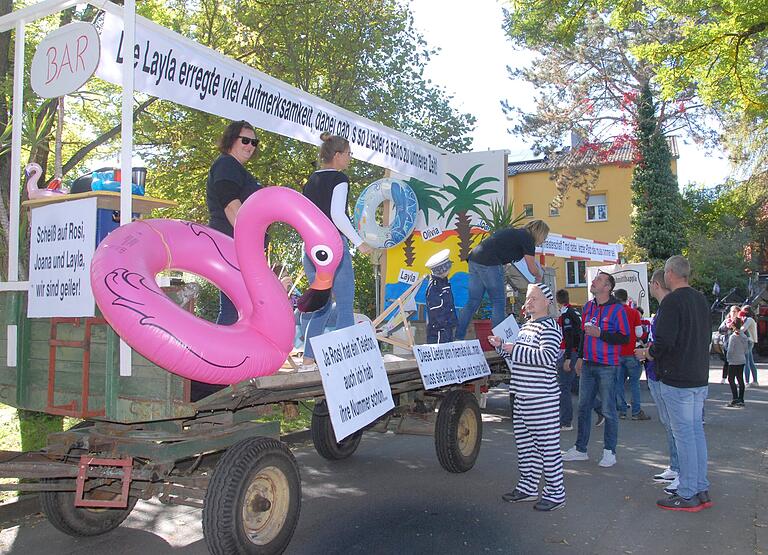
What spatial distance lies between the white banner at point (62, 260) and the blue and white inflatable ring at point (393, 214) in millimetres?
4192

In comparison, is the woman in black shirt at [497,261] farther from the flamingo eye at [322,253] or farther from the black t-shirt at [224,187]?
the flamingo eye at [322,253]

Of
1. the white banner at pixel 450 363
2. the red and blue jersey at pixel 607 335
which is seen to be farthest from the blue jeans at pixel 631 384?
the white banner at pixel 450 363

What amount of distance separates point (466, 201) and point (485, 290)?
274 centimetres


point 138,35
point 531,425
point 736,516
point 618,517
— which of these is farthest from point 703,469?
point 138,35

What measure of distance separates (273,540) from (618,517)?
9.26ft

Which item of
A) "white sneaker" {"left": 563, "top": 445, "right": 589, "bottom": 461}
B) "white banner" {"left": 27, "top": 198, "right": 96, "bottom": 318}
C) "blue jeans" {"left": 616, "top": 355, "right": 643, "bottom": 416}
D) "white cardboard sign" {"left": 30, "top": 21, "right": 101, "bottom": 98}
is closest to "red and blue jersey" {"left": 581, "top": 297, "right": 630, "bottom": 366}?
"white sneaker" {"left": 563, "top": 445, "right": 589, "bottom": 461}

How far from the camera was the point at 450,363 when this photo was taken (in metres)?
6.32

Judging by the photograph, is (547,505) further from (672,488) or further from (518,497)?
(672,488)

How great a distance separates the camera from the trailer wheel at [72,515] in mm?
4617

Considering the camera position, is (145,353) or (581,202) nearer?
(145,353)

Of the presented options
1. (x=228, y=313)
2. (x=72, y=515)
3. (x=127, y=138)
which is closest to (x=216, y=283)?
(x=228, y=313)

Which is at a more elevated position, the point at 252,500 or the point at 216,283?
the point at 216,283

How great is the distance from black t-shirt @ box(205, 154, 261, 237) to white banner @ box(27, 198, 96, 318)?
98 cm

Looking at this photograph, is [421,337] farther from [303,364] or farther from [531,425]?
[303,364]
